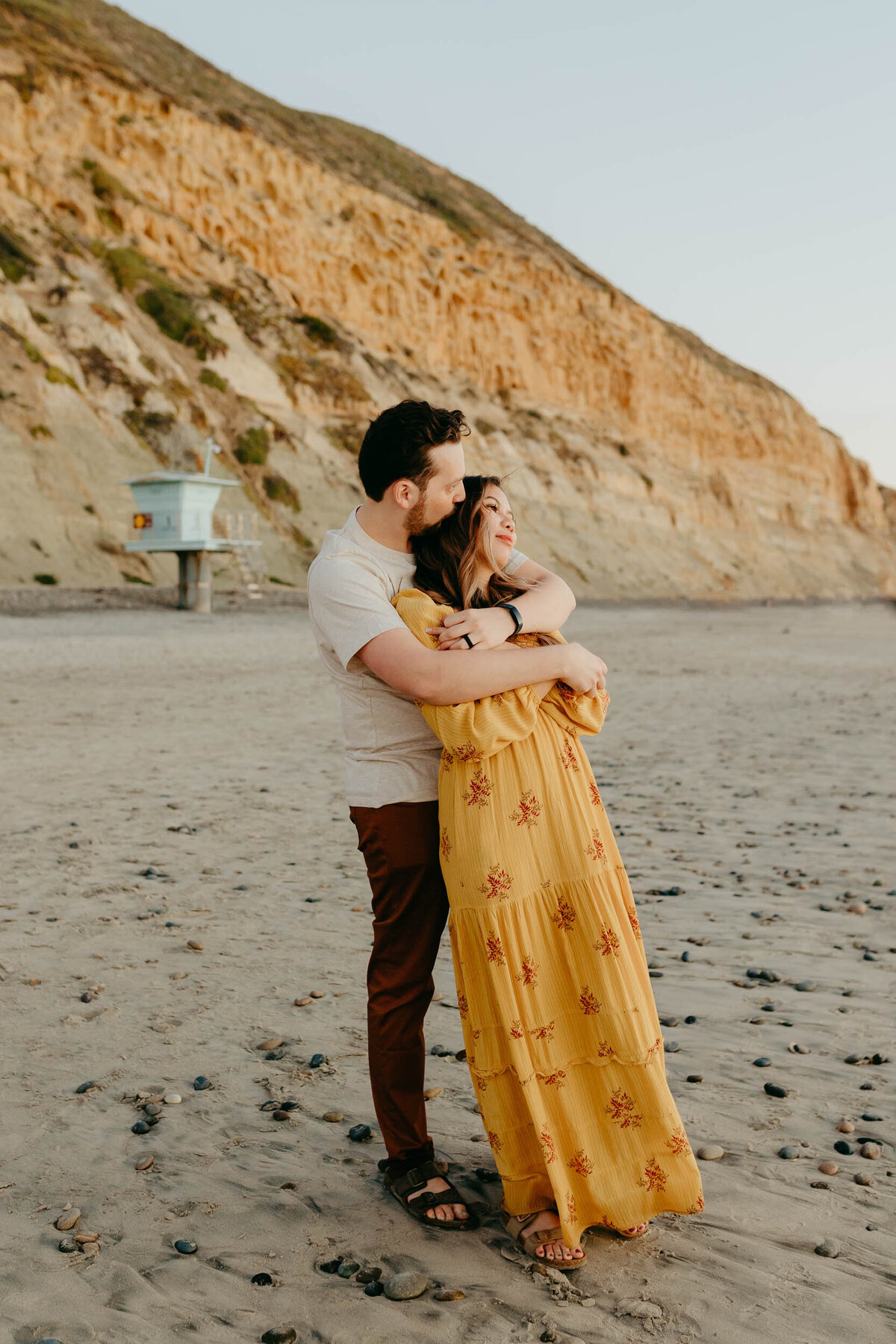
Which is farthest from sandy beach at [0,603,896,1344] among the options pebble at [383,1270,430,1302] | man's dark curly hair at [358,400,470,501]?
man's dark curly hair at [358,400,470,501]

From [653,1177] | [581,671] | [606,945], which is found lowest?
[653,1177]

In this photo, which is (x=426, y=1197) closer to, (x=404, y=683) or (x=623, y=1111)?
(x=623, y=1111)

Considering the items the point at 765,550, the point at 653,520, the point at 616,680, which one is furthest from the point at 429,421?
the point at 765,550

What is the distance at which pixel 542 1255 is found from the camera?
2.81 metres

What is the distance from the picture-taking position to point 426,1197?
120 inches

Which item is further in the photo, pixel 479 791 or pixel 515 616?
pixel 515 616

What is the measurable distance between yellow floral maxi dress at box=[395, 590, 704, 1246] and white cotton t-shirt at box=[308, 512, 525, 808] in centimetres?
12

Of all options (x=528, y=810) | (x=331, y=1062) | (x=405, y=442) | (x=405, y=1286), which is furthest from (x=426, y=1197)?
(x=405, y=442)

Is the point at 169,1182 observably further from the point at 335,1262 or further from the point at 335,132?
the point at 335,132

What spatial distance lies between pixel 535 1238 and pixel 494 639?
63.2 inches

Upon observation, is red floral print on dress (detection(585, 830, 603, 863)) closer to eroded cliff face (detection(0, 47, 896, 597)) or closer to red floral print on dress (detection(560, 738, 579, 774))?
red floral print on dress (detection(560, 738, 579, 774))

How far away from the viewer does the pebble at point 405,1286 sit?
8.83 ft

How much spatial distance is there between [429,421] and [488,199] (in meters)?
79.7

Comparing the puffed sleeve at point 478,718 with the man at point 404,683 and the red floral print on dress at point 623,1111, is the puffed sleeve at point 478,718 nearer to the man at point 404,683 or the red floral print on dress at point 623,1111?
the man at point 404,683
